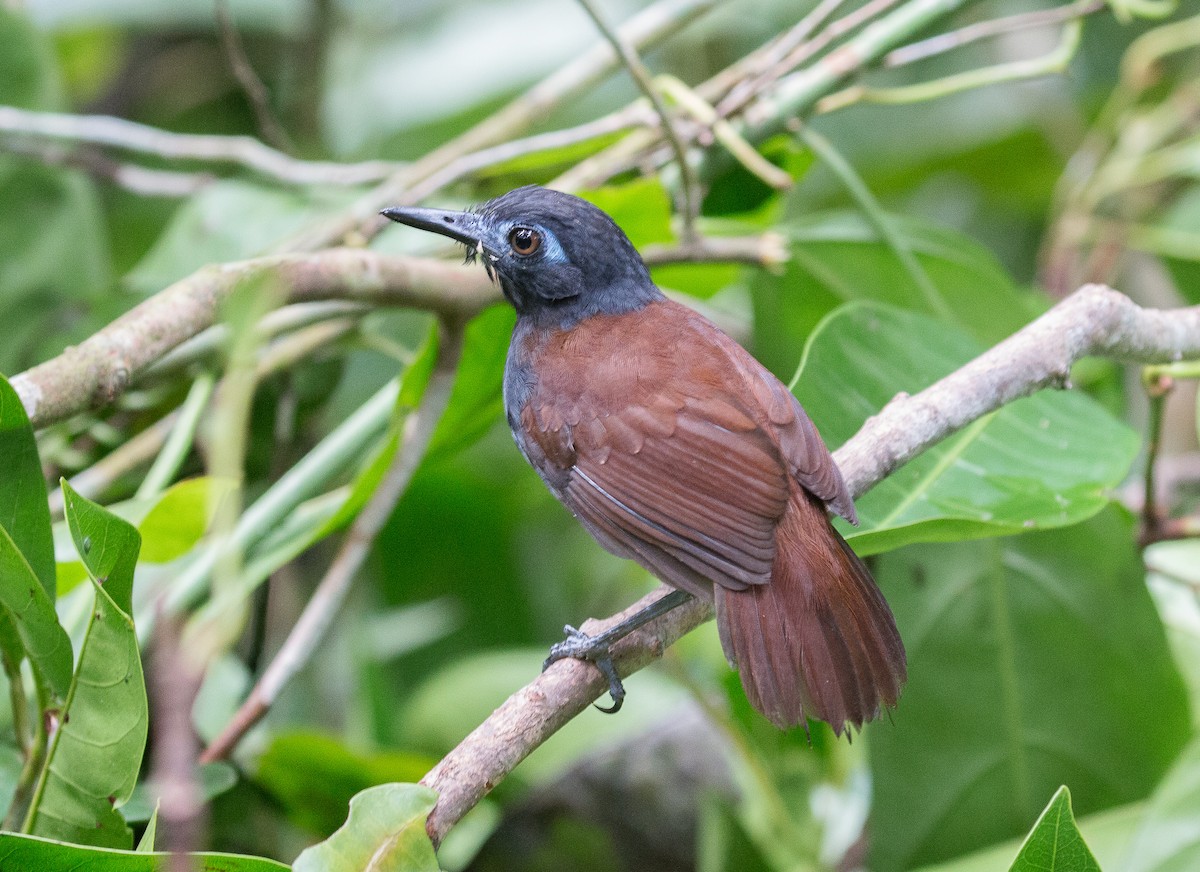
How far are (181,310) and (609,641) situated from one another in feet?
2.70

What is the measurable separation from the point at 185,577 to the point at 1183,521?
6.26ft

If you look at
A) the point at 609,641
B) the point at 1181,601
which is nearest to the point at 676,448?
the point at 609,641

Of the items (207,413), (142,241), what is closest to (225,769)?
(207,413)

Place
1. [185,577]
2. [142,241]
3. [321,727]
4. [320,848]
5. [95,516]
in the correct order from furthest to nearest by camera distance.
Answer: [142,241], [321,727], [185,577], [95,516], [320,848]

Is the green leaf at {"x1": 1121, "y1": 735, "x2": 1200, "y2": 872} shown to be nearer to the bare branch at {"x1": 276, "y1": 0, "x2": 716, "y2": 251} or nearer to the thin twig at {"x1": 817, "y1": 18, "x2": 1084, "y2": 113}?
the thin twig at {"x1": 817, "y1": 18, "x2": 1084, "y2": 113}

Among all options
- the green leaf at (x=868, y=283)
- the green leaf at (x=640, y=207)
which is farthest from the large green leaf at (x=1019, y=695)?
the green leaf at (x=640, y=207)

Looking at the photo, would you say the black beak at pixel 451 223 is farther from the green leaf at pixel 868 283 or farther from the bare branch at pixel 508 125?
the green leaf at pixel 868 283

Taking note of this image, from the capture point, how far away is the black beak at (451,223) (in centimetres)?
238

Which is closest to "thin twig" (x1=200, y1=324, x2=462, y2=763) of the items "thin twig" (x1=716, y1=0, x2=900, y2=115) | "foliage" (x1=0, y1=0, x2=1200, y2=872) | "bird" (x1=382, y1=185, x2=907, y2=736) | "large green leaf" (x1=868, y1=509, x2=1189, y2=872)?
"foliage" (x1=0, y1=0, x2=1200, y2=872)

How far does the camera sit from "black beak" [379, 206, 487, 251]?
2.38 metres

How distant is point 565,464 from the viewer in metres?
2.19

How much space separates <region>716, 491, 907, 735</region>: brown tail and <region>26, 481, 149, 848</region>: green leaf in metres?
0.84

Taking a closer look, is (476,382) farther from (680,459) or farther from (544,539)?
(544,539)

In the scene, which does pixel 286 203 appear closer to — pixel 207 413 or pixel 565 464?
pixel 207 413
